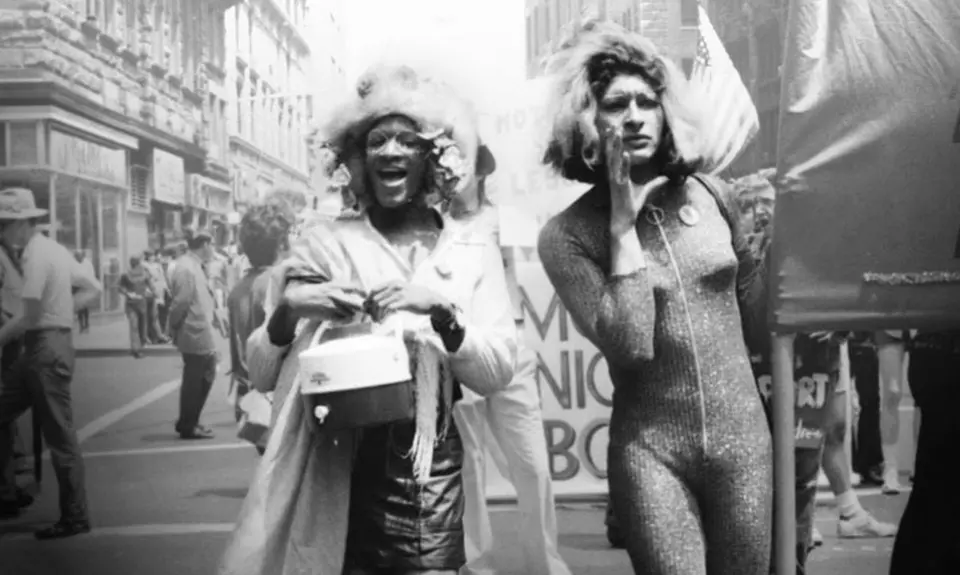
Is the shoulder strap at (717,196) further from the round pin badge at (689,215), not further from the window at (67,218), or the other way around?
the window at (67,218)

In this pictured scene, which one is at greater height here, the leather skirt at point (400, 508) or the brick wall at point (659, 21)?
the brick wall at point (659, 21)

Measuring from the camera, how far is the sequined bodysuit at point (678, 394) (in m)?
2.49

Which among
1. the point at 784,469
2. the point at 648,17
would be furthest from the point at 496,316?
the point at 648,17

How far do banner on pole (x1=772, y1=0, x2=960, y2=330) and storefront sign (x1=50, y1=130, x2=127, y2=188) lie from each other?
2.29 meters

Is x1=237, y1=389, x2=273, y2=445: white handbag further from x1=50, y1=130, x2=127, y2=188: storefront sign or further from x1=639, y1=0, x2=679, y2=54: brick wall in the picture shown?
x1=639, y1=0, x2=679, y2=54: brick wall

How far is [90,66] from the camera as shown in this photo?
Answer: 3.47 m

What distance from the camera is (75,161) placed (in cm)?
348

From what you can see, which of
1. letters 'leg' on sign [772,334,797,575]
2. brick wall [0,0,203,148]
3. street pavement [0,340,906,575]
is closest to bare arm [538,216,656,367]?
letters 'leg' on sign [772,334,797,575]

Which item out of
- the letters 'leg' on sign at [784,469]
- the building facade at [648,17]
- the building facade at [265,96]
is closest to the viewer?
the letters 'leg' on sign at [784,469]

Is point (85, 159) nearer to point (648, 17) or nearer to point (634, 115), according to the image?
point (634, 115)

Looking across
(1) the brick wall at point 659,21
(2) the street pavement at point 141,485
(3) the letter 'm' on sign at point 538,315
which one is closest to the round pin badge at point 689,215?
(1) the brick wall at point 659,21

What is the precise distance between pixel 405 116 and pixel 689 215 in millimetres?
806

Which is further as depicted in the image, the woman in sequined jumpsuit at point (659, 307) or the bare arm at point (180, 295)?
the bare arm at point (180, 295)

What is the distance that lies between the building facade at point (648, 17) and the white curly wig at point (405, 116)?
0.95 metres
